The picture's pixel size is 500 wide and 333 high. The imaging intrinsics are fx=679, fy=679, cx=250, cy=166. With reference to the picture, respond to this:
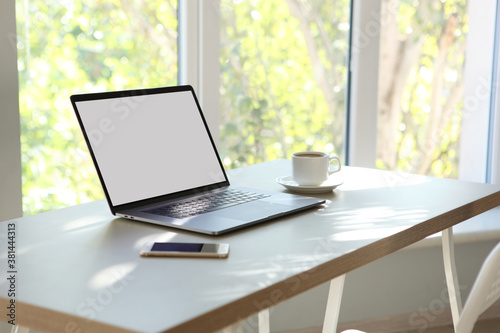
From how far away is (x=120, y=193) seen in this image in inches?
49.7

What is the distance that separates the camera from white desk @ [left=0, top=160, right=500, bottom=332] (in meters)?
0.82

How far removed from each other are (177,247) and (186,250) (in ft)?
0.05

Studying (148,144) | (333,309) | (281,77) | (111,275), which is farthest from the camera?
(281,77)

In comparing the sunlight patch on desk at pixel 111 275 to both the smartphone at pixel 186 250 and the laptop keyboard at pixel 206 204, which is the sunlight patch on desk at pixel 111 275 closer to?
the smartphone at pixel 186 250

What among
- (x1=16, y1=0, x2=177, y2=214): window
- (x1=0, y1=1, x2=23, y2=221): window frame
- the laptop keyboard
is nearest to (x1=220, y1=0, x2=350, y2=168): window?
(x1=16, y1=0, x2=177, y2=214): window

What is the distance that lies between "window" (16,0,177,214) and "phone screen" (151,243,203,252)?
2.82 feet

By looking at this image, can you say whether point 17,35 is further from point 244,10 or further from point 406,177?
point 406,177

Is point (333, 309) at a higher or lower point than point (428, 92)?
lower

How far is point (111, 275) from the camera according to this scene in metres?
0.93

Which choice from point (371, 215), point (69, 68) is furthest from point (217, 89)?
point (371, 215)

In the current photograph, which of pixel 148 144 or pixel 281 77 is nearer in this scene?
pixel 148 144

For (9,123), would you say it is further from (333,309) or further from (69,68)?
(333,309)

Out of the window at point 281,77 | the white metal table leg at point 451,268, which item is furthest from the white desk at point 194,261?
the window at point 281,77

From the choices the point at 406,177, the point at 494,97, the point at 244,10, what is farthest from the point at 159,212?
the point at 494,97
